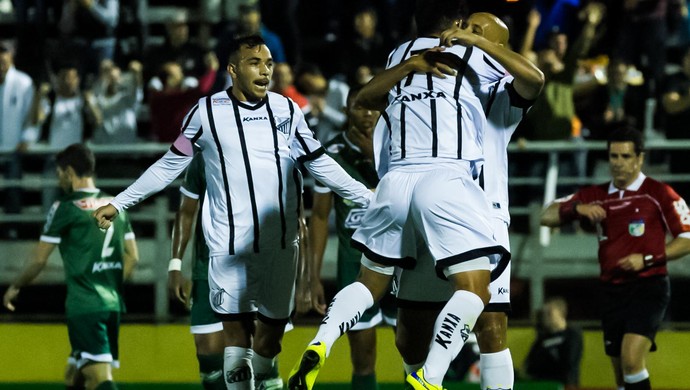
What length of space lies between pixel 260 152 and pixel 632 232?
9.14 ft

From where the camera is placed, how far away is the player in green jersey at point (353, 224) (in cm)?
873

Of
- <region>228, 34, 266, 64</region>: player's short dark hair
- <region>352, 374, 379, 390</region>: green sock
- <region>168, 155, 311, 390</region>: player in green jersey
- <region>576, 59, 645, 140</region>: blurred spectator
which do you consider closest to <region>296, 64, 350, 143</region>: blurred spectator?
<region>576, 59, 645, 140</region>: blurred spectator

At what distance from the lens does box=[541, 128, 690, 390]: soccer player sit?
8680mm

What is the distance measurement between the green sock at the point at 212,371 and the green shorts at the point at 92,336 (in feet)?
4.63

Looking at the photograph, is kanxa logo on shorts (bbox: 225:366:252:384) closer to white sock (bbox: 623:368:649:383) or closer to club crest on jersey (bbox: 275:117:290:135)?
club crest on jersey (bbox: 275:117:290:135)

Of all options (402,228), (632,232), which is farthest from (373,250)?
(632,232)

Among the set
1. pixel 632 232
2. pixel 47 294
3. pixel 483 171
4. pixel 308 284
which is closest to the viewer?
pixel 483 171

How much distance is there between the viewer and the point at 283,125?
24.0ft

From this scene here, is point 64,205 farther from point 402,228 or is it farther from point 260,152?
point 402,228

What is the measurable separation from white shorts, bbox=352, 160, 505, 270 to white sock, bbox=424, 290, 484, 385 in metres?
0.19

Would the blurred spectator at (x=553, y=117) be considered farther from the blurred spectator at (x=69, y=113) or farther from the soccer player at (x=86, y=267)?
the soccer player at (x=86, y=267)

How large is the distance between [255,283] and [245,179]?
573 mm

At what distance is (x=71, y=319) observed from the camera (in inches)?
357

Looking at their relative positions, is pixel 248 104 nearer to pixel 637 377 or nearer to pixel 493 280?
pixel 493 280
